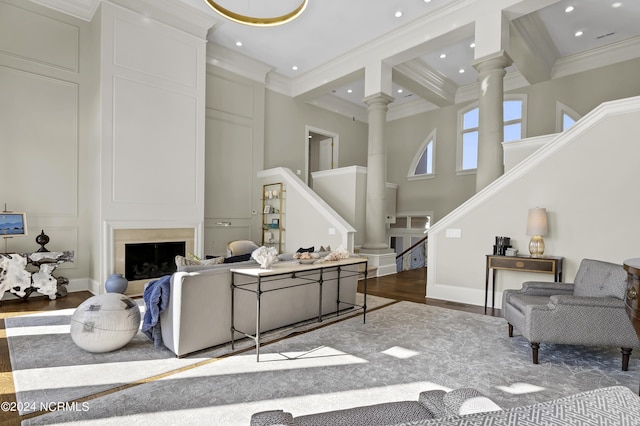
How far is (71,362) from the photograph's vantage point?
2922mm

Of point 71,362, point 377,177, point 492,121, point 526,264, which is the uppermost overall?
point 492,121

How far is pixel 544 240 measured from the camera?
464 centimetres

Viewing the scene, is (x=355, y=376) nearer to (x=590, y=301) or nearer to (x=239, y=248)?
(x=590, y=301)

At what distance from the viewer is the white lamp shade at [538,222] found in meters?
4.39

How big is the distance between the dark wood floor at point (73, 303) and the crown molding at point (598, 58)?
18.9 feet

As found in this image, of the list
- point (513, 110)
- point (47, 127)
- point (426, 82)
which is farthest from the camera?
point (513, 110)

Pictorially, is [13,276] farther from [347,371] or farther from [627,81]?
[627,81]

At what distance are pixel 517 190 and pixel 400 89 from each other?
234 inches

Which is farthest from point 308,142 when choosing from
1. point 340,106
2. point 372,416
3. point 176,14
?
point 372,416

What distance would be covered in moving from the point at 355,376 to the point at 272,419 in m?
1.95

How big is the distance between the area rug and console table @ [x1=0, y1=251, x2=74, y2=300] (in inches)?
49.6

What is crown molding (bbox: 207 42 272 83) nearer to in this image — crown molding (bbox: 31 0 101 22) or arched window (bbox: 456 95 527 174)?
crown molding (bbox: 31 0 101 22)

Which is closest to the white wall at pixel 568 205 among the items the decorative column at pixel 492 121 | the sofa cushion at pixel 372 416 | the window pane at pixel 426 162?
the decorative column at pixel 492 121

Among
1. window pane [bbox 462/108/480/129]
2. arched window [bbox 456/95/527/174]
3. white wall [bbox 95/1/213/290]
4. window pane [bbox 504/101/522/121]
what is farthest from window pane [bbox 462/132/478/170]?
white wall [bbox 95/1/213/290]
